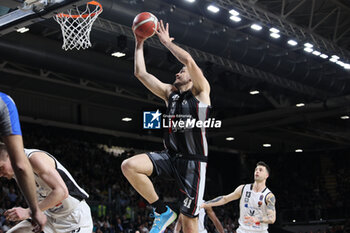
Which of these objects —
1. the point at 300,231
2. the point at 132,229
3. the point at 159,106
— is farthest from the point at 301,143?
the point at 132,229

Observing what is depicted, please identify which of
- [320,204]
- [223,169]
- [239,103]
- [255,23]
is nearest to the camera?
[255,23]

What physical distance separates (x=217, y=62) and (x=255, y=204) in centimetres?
984

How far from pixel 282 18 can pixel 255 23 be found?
1.01 meters

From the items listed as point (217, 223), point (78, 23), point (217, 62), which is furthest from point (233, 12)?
point (217, 223)

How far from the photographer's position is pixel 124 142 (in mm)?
29422

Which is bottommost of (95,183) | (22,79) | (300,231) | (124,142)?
(300,231)

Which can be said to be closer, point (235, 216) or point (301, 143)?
point (235, 216)

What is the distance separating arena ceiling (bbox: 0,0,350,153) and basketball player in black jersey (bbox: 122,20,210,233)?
29.0 ft

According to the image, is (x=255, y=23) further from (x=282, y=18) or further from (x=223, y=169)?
(x=223, y=169)

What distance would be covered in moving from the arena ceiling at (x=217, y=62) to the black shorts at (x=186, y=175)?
30.0 feet

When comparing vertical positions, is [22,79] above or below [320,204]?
above

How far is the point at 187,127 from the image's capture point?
588 centimetres

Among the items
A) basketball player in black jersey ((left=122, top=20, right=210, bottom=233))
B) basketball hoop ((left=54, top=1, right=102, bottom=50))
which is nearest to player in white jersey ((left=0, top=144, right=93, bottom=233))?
basketball player in black jersey ((left=122, top=20, right=210, bottom=233))

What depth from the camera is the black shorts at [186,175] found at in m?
5.75
